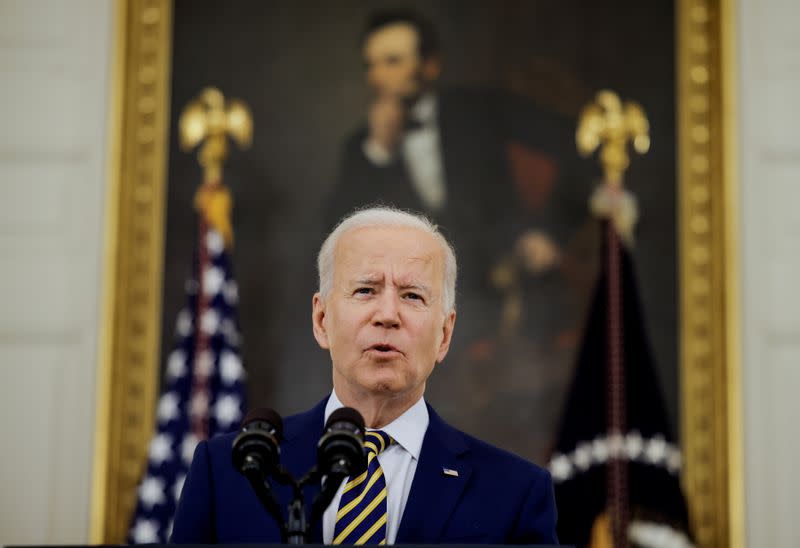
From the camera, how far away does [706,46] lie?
6969 millimetres

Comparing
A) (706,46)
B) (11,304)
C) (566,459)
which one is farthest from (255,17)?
(566,459)

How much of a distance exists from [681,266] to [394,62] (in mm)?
2149

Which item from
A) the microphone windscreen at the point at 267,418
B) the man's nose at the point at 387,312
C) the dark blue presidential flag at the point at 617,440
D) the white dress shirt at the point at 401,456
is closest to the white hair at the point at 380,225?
the man's nose at the point at 387,312

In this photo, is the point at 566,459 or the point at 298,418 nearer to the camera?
the point at 298,418

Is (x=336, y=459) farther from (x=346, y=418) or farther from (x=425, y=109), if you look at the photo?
(x=425, y=109)

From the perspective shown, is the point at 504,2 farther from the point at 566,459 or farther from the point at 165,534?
the point at 165,534

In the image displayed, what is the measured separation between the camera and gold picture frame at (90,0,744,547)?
6.52 m

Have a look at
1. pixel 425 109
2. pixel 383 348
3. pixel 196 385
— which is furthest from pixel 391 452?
pixel 425 109

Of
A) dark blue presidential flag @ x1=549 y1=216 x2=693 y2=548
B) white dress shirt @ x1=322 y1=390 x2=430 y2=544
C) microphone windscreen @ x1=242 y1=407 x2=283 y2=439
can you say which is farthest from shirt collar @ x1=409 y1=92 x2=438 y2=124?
microphone windscreen @ x1=242 y1=407 x2=283 y2=439

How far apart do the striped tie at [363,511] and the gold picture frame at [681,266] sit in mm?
4170

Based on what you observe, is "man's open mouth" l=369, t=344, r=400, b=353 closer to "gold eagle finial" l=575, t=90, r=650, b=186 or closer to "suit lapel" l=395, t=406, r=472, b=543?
"suit lapel" l=395, t=406, r=472, b=543

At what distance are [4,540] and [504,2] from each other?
4.41 meters

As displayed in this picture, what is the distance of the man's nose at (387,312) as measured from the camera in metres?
2.67

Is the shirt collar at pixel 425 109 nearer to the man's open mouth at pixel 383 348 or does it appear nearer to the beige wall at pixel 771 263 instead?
the beige wall at pixel 771 263
